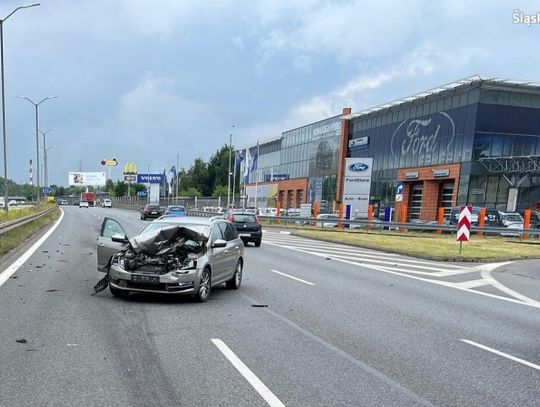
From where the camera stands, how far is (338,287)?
37.2 ft

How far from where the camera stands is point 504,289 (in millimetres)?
12297

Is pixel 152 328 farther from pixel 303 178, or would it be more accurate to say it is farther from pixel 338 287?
pixel 303 178

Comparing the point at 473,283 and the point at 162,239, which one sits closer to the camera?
the point at 162,239

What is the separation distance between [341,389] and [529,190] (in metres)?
46.1

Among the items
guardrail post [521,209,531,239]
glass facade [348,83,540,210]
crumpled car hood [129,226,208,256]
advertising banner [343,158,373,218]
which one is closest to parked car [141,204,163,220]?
advertising banner [343,158,373,218]

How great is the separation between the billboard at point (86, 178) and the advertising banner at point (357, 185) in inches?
4601

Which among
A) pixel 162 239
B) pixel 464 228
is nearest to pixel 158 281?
pixel 162 239

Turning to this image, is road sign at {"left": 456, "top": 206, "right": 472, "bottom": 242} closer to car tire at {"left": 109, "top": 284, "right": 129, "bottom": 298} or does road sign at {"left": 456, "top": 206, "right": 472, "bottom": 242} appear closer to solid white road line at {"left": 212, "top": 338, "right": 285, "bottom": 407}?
car tire at {"left": 109, "top": 284, "right": 129, "bottom": 298}

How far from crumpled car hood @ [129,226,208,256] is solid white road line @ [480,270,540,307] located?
706 cm

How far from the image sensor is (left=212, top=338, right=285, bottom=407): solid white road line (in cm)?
443

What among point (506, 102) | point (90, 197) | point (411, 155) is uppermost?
point (506, 102)

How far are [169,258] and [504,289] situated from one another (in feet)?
27.9

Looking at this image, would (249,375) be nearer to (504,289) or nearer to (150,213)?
(504,289)

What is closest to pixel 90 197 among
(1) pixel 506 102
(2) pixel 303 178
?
(2) pixel 303 178
